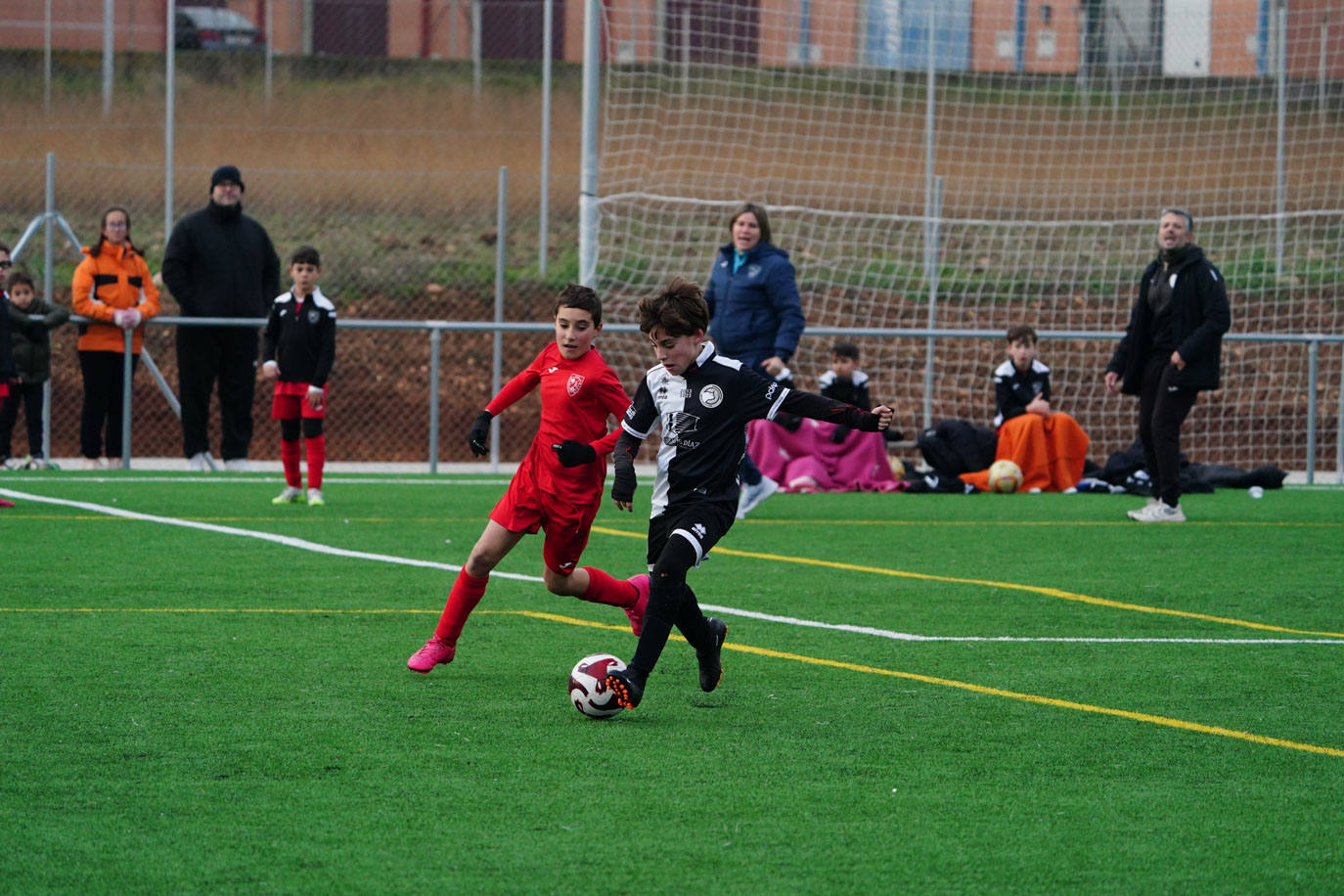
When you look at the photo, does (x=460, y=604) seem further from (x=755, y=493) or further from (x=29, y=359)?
(x=29, y=359)

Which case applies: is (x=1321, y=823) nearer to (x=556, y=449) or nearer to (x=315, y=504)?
(x=556, y=449)

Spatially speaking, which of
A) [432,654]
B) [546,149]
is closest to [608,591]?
[432,654]

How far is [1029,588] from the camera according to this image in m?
7.96

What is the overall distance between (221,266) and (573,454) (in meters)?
8.60

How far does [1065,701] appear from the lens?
17.7 ft

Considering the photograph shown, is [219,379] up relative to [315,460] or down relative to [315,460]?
up

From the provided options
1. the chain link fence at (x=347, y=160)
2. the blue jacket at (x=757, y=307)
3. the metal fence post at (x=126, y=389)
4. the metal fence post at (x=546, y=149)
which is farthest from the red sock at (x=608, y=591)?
the chain link fence at (x=347, y=160)

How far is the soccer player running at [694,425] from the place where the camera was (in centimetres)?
536

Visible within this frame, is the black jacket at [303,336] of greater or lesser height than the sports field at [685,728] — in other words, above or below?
above

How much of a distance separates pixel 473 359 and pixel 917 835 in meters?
18.3

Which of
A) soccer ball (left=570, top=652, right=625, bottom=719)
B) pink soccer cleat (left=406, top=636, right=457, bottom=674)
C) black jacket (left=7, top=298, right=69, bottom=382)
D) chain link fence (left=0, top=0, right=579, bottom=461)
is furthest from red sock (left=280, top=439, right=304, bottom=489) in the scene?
chain link fence (left=0, top=0, right=579, bottom=461)

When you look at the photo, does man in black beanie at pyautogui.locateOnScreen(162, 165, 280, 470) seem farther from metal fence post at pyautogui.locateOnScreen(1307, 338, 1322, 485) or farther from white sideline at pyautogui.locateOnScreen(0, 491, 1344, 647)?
metal fence post at pyautogui.locateOnScreen(1307, 338, 1322, 485)

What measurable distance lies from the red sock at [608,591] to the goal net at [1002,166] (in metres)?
10.3

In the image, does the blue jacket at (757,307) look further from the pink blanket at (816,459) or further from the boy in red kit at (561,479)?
the boy in red kit at (561,479)
